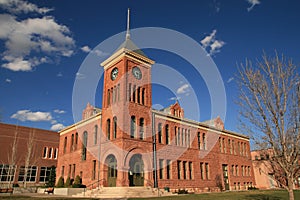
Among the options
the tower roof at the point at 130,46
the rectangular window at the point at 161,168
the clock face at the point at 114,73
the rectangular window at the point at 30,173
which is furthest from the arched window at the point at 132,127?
the rectangular window at the point at 30,173

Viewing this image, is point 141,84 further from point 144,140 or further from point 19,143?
point 19,143

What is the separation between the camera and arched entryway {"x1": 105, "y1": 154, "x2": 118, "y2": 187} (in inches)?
903

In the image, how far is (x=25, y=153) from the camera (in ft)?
130

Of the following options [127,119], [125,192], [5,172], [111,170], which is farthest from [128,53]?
[5,172]

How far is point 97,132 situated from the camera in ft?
90.3

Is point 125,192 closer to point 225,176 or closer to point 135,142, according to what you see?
point 135,142

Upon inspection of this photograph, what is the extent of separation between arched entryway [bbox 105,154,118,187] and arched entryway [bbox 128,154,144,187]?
1533 mm

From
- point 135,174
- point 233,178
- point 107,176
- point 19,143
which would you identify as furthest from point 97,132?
point 233,178

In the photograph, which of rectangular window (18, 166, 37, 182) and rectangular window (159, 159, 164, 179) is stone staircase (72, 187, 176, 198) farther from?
rectangular window (18, 166, 37, 182)

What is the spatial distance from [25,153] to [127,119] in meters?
25.8

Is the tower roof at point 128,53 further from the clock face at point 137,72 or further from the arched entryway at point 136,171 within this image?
the arched entryway at point 136,171

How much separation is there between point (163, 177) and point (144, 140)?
15.2 feet

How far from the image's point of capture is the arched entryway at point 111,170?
75.2 ft

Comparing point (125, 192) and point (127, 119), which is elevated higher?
point (127, 119)
